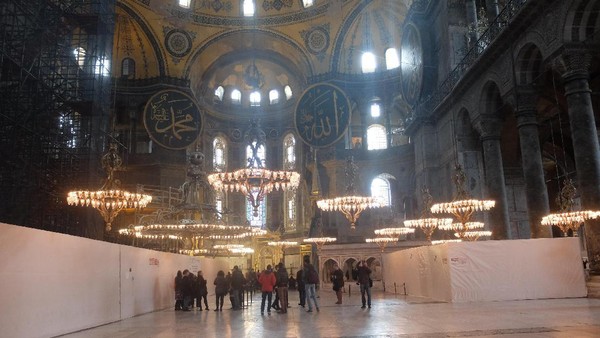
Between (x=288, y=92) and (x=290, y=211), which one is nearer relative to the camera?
(x=290, y=211)

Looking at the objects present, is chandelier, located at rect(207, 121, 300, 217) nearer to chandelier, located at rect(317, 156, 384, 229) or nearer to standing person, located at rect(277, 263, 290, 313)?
chandelier, located at rect(317, 156, 384, 229)

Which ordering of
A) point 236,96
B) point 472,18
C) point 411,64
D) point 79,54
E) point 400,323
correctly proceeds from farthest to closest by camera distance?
point 236,96
point 79,54
point 411,64
point 472,18
point 400,323

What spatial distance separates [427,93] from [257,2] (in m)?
13.3

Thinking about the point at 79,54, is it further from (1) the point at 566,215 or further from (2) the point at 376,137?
(1) the point at 566,215

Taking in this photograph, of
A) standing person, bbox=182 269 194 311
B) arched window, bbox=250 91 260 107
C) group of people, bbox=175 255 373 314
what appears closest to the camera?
group of people, bbox=175 255 373 314

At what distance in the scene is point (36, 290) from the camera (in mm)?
6766

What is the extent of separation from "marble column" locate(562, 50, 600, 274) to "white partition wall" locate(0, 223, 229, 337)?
9.22 metres

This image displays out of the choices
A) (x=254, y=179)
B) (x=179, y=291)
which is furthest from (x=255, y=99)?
(x=179, y=291)

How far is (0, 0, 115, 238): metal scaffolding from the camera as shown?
535 inches

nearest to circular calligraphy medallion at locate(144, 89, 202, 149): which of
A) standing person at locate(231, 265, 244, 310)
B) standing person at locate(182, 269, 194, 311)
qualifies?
standing person at locate(182, 269, 194, 311)

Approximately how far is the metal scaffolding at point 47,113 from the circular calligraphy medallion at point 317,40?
11504mm

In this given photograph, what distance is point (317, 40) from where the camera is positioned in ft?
91.5

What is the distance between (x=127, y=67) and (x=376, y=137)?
13841mm

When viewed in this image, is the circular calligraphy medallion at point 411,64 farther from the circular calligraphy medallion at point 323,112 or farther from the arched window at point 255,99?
the arched window at point 255,99
